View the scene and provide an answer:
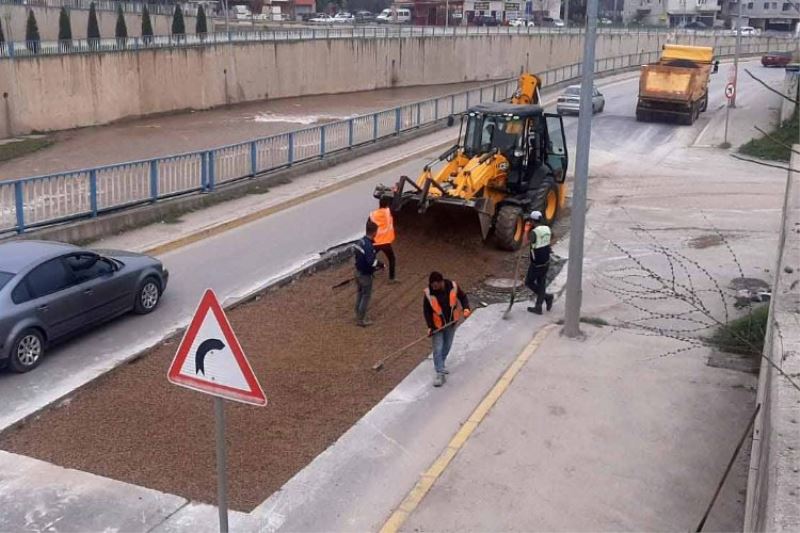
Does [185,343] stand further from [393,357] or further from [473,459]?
[393,357]

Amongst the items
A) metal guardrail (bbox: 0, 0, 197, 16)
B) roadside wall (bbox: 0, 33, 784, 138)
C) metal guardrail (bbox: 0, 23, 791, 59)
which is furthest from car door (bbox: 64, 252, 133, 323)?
metal guardrail (bbox: 0, 0, 197, 16)

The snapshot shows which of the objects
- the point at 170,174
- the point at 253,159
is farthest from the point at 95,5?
the point at 170,174

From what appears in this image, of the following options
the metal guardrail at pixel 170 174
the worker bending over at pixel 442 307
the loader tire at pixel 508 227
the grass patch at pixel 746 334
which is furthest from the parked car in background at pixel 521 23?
the worker bending over at pixel 442 307

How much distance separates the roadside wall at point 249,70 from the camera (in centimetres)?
4112

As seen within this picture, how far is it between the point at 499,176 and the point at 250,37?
140ft

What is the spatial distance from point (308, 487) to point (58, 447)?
2557mm

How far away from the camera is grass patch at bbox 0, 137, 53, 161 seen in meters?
35.9

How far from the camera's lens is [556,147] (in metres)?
18.0

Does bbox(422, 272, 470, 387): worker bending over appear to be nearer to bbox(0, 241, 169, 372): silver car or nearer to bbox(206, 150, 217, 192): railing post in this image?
bbox(0, 241, 169, 372): silver car

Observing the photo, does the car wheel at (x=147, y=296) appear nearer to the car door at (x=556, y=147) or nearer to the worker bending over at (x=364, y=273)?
the worker bending over at (x=364, y=273)

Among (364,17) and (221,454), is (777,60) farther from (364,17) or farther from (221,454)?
(221,454)

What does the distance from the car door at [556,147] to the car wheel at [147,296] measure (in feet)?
27.7

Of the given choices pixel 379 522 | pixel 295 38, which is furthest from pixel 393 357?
pixel 295 38

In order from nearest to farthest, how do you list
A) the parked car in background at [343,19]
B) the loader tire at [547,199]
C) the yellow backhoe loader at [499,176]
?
the yellow backhoe loader at [499,176]
the loader tire at [547,199]
the parked car in background at [343,19]
